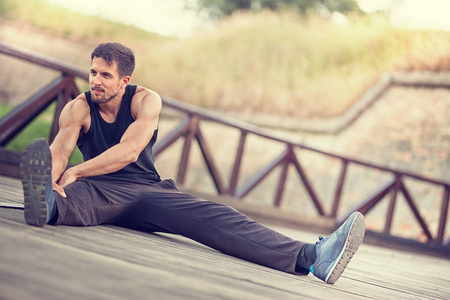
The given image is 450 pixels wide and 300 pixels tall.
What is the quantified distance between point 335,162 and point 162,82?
6352 mm

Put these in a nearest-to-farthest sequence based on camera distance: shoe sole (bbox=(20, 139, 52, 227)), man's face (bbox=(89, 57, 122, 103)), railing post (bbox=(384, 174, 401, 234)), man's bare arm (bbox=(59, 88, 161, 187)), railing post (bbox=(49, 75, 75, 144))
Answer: shoe sole (bbox=(20, 139, 52, 227)) → man's bare arm (bbox=(59, 88, 161, 187)) → man's face (bbox=(89, 57, 122, 103)) → railing post (bbox=(49, 75, 75, 144)) → railing post (bbox=(384, 174, 401, 234))

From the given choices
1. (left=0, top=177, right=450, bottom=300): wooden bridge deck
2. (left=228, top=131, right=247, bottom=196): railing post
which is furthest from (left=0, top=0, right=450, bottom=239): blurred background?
(left=0, top=177, right=450, bottom=300): wooden bridge deck

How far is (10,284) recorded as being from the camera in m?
1.35

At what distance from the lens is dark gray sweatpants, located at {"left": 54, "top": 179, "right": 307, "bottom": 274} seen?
2.80m

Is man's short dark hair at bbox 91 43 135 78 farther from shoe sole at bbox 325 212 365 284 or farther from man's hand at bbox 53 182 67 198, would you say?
shoe sole at bbox 325 212 365 284

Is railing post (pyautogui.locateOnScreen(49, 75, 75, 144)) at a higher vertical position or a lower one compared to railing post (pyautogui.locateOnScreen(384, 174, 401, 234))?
higher

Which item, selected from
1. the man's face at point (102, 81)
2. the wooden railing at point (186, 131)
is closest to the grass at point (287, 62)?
the wooden railing at point (186, 131)

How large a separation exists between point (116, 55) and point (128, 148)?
20.0 inches

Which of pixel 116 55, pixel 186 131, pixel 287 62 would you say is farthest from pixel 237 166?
pixel 287 62

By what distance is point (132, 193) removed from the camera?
3.04 meters

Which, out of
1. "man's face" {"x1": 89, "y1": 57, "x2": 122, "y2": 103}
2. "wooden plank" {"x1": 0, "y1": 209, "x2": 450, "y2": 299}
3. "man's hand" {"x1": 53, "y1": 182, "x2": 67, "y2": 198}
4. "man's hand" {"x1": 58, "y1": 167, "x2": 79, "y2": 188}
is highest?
"man's face" {"x1": 89, "y1": 57, "x2": 122, "y2": 103}

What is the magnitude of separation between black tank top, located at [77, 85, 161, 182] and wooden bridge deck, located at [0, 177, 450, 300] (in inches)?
12.0

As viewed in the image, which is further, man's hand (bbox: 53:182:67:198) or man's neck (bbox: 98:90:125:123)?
man's neck (bbox: 98:90:125:123)

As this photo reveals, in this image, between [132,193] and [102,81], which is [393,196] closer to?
[132,193]
